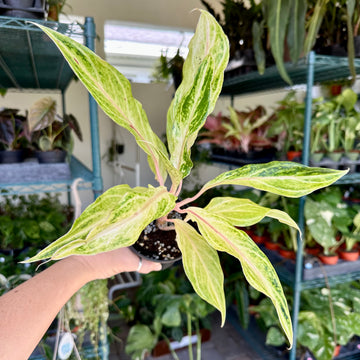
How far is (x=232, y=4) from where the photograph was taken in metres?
1.51

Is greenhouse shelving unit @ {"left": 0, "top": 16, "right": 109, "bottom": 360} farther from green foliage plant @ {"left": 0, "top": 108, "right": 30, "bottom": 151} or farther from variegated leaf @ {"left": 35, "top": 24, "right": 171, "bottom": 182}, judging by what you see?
variegated leaf @ {"left": 35, "top": 24, "right": 171, "bottom": 182}

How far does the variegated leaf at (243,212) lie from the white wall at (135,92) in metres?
2.43

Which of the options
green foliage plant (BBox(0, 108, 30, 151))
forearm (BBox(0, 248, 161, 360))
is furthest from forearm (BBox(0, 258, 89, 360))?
green foliage plant (BBox(0, 108, 30, 151))

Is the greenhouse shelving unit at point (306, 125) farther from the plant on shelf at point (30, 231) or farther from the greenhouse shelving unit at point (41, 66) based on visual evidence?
the plant on shelf at point (30, 231)

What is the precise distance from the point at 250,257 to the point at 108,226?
0.19m

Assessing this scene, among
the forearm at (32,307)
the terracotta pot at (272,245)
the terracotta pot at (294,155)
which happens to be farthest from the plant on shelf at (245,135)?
the forearm at (32,307)

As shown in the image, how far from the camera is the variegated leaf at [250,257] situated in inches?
14.4

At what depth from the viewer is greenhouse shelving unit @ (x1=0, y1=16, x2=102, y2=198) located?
83 cm

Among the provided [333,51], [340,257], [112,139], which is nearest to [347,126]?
[333,51]

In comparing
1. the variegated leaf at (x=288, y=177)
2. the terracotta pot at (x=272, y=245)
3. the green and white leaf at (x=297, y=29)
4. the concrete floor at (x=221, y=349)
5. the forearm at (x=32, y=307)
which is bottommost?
the concrete floor at (x=221, y=349)

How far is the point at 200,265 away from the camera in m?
0.45

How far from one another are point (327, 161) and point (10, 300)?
1.14 m

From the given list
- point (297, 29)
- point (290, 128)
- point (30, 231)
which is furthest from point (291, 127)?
point (30, 231)

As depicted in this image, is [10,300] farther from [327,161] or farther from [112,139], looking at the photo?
[112,139]
